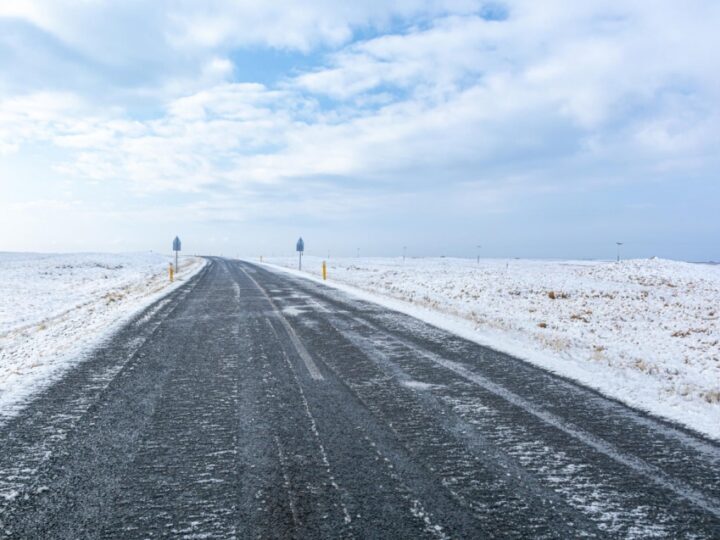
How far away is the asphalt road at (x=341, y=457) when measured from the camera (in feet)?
9.02

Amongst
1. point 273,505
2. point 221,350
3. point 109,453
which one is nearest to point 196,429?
point 109,453

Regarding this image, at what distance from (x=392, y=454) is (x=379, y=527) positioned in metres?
1.05

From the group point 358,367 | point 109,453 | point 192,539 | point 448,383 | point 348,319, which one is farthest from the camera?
point 348,319

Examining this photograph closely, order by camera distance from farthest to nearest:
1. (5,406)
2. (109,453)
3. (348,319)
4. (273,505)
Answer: (348,319), (5,406), (109,453), (273,505)

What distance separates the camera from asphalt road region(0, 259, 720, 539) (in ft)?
9.02

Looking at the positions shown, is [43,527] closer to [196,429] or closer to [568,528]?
[196,429]

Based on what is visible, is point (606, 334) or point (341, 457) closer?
point (341, 457)

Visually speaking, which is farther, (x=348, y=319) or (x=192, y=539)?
(x=348, y=319)

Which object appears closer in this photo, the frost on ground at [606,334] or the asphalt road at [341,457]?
the asphalt road at [341,457]

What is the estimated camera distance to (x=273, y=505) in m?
2.90

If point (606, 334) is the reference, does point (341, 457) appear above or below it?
above

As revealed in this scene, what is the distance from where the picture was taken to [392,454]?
3707mm

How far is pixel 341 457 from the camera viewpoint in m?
3.63

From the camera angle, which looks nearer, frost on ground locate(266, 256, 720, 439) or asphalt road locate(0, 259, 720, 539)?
asphalt road locate(0, 259, 720, 539)
